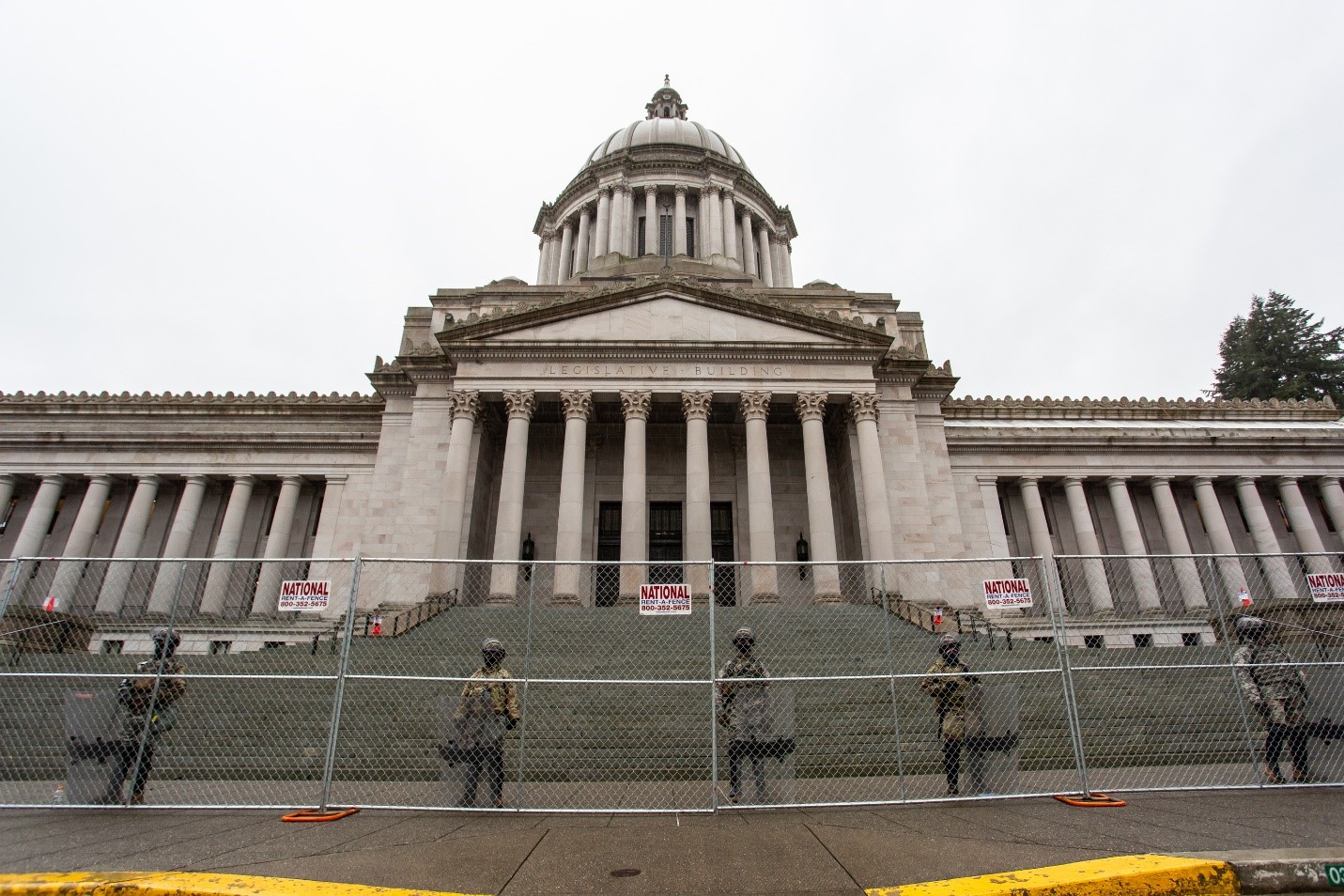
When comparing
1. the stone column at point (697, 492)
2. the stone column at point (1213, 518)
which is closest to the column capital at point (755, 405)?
the stone column at point (697, 492)

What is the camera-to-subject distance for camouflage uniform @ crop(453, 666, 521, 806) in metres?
7.90

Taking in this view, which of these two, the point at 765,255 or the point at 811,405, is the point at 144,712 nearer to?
the point at 811,405

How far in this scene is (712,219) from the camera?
42188mm

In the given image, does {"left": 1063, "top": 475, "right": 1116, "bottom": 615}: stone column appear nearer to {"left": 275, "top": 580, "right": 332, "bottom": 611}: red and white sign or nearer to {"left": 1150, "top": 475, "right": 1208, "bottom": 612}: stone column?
{"left": 1150, "top": 475, "right": 1208, "bottom": 612}: stone column

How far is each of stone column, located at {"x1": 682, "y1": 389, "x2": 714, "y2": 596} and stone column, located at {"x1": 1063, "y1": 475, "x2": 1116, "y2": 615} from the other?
51.6ft

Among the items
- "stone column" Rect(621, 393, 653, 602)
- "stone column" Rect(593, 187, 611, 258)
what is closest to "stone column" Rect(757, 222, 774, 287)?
"stone column" Rect(593, 187, 611, 258)

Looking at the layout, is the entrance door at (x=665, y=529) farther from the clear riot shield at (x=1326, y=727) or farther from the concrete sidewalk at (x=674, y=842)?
the clear riot shield at (x=1326, y=727)

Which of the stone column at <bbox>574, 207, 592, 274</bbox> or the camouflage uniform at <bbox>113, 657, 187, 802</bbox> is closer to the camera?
the camouflage uniform at <bbox>113, 657, 187, 802</bbox>

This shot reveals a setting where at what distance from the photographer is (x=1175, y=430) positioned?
3075 centimetres

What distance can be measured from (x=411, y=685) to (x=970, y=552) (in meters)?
23.2

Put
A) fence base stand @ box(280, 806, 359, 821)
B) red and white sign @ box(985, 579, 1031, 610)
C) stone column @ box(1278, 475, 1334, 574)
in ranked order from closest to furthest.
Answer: fence base stand @ box(280, 806, 359, 821) → red and white sign @ box(985, 579, 1031, 610) → stone column @ box(1278, 475, 1334, 574)

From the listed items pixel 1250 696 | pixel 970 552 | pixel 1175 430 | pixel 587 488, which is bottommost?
pixel 1250 696

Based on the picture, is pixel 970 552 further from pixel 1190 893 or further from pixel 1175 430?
pixel 1190 893

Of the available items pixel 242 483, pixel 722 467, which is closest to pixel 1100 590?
pixel 722 467
